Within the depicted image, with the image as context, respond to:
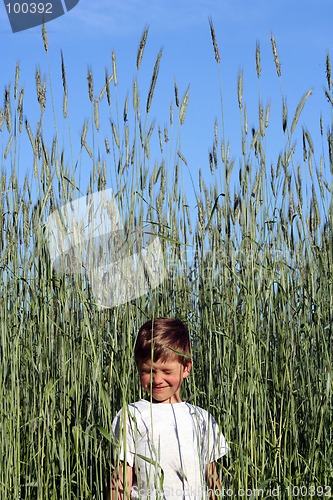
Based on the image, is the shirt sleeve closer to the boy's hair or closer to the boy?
the boy

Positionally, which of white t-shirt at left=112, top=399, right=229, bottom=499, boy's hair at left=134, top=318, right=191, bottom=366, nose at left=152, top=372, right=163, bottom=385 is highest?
boy's hair at left=134, top=318, right=191, bottom=366

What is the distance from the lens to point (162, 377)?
1.88 meters

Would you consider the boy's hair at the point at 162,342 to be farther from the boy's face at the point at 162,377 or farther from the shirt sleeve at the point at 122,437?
the shirt sleeve at the point at 122,437

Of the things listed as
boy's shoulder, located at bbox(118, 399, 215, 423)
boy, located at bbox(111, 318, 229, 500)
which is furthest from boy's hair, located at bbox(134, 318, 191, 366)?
boy's shoulder, located at bbox(118, 399, 215, 423)

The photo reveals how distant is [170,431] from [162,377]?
Result: 0.47 ft

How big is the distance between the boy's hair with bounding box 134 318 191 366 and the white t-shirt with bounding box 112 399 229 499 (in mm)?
135

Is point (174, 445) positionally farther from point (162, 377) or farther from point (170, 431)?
point (162, 377)

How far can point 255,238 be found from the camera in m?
2.18

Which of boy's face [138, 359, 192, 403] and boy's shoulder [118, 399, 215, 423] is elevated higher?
boy's face [138, 359, 192, 403]

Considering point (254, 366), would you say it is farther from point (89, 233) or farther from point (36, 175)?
point (36, 175)

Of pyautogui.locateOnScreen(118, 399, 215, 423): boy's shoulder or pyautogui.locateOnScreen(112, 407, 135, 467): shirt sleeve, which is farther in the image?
pyautogui.locateOnScreen(118, 399, 215, 423): boy's shoulder

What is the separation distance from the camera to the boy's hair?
73.1 inches

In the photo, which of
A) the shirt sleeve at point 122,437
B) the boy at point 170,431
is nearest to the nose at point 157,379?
the boy at point 170,431

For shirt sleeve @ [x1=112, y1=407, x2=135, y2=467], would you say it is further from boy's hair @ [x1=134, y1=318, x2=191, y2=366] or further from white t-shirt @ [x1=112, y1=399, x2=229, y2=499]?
boy's hair @ [x1=134, y1=318, x2=191, y2=366]
